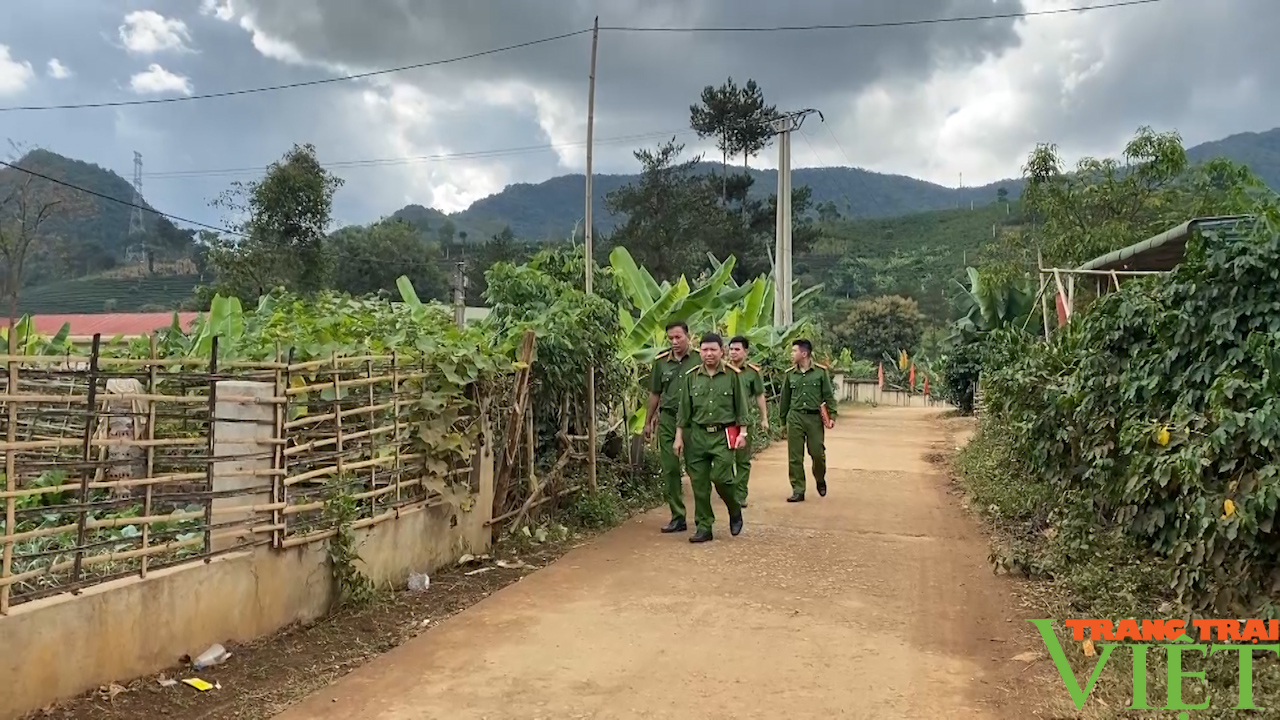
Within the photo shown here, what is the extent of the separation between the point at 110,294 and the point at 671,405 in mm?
45633

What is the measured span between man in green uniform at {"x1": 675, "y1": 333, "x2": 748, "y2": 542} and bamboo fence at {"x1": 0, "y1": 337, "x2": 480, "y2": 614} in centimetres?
196

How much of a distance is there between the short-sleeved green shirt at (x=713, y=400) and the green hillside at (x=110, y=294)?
38.8 meters

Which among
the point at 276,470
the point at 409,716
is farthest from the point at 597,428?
the point at 409,716

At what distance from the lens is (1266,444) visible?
151 inches

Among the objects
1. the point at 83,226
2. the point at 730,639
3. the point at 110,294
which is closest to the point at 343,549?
the point at 730,639

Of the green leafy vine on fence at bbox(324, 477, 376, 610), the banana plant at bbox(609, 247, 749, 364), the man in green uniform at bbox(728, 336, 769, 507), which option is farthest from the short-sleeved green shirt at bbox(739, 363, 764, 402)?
the green leafy vine on fence at bbox(324, 477, 376, 610)

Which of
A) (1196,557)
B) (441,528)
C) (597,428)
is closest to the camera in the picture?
(1196,557)

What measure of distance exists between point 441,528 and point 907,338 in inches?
1432

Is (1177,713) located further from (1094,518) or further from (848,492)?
(848,492)

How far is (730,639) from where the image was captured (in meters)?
4.79

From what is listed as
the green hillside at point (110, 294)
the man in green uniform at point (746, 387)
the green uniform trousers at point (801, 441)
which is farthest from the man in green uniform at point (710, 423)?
the green hillside at point (110, 294)

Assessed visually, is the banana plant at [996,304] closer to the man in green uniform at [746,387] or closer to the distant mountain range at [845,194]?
the man in green uniform at [746,387]

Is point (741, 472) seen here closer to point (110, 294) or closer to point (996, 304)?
point (996, 304)

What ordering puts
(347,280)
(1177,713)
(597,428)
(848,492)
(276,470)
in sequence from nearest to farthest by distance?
(1177,713)
(276,470)
(597,428)
(848,492)
(347,280)
